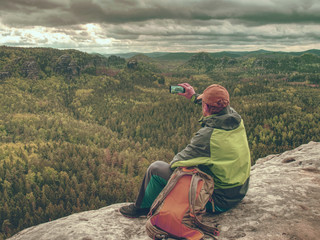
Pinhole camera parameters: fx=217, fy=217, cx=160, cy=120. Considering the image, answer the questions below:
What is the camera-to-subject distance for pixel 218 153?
263 inches

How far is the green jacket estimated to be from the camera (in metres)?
6.66

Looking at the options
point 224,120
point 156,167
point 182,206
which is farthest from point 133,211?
point 224,120

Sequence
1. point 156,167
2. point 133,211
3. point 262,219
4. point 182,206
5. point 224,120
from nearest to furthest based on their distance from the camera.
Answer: point 182,206 → point 224,120 → point 262,219 → point 156,167 → point 133,211

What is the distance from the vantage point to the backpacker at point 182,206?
6562 mm

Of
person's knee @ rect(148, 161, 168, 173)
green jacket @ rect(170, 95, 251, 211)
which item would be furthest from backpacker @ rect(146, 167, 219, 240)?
person's knee @ rect(148, 161, 168, 173)

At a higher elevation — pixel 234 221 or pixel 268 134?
pixel 234 221

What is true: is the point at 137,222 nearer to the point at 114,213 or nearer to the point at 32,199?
the point at 114,213

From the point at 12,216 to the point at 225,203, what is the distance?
7965cm

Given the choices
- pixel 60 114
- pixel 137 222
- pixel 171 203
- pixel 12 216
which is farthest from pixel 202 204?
pixel 60 114

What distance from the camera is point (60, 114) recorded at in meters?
192

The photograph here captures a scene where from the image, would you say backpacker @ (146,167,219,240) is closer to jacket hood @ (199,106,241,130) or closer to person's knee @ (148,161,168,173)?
person's knee @ (148,161,168,173)

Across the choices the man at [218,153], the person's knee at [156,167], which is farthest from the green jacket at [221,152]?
the person's knee at [156,167]

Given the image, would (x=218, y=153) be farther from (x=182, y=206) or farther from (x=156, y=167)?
(x=156, y=167)

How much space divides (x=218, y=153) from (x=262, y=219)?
128 inches
